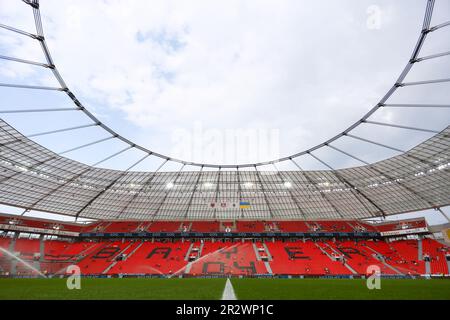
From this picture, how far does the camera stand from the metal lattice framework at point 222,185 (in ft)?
133

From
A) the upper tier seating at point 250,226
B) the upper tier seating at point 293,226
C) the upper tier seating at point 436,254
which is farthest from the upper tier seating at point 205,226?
the upper tier seating at point 436,254

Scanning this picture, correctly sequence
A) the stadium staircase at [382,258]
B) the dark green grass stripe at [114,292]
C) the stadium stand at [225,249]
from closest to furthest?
the dark green grass stripe at [114,292]
the stadium staircase at [382,258]
the stadium stand at [225,249]

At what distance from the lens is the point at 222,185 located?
59.9 metres

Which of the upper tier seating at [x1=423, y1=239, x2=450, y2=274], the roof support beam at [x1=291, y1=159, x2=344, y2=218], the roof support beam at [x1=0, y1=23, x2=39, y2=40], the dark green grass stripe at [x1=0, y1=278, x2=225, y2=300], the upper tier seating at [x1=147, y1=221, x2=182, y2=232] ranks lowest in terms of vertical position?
the upper tier seating at [x1=423, y1=239, x2=450, y2=274]

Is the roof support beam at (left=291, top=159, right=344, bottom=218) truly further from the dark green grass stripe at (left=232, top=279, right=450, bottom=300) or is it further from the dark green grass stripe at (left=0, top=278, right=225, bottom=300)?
the dark green grass stripe at (left=0, top=278, right=225, bottom=300)

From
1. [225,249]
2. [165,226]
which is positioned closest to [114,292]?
[225,249]

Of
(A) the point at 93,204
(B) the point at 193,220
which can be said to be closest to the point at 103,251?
(A) the point at 93,204

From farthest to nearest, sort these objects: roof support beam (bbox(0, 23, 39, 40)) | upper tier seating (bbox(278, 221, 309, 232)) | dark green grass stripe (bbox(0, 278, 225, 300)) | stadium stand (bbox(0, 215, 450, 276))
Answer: upper tier seating (bbox(278, 221, 309, 232)) < stadium stand (bbox(0, 215, 450, 276)) < roof support beam (bbox(0, 23, 39, 40)) < dark green grass stripe (bbox(0, 278, 225, 300))

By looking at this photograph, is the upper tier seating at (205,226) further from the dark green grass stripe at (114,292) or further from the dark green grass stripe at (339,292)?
the dark green grass stripe at (339,292)

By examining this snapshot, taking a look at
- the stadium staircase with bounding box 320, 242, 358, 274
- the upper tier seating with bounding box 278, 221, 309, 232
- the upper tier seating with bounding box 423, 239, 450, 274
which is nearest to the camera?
the upper tier seating with bounding box 423, 239, 450, 274

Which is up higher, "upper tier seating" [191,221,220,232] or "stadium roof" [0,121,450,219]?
"stadium roof" [0,121,450,219]

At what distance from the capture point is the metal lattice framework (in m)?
40.4

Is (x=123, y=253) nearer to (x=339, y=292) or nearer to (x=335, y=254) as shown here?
(x=335, y=254)

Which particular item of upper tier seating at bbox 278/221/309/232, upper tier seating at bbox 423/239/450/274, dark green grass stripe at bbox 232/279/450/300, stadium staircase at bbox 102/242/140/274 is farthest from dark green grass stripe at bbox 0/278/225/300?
upper tier seating at bbox 278/221/309/232
